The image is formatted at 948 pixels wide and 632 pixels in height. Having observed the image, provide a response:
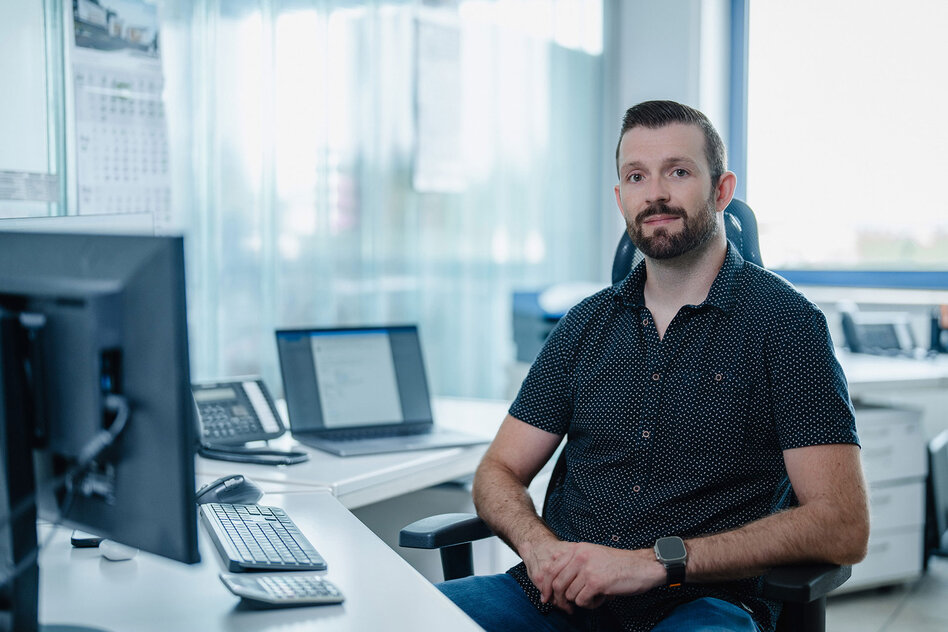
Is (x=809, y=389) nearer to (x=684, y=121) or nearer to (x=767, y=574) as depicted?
(x=767, y=574)

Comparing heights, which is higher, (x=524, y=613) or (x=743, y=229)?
(x=743, y=229)

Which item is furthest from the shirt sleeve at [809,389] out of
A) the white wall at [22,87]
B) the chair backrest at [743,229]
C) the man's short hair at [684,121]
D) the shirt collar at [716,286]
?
the white wall at [22,87]

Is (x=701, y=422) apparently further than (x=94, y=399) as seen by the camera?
Yes

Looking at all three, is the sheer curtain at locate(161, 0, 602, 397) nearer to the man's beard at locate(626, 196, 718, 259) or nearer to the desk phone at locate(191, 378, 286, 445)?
the desk phone at locate(191, 378, 286, 445)

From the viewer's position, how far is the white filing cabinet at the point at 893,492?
110 inches

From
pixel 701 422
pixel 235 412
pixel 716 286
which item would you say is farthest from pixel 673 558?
pixel 235 412

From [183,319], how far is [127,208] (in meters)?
1.65

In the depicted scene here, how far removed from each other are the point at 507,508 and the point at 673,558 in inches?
13.4

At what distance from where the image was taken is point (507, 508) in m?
1.56

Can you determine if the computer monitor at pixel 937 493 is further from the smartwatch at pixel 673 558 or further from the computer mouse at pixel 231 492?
the computer mouse at pixel 231 492

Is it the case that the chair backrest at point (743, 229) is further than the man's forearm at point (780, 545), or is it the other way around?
the chair backrest at point (743, 229)

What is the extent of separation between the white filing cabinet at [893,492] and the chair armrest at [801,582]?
1684 millimetres

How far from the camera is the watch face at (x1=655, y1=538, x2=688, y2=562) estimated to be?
1320 mm

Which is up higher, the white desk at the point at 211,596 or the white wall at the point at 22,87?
the white wall at the point at 22,87
